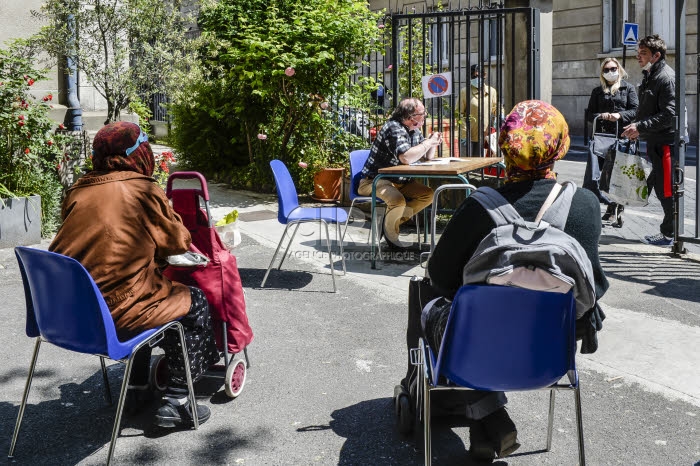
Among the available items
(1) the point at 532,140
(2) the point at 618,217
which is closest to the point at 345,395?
(1) the point at 532,140

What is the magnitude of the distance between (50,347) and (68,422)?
125 centimetres

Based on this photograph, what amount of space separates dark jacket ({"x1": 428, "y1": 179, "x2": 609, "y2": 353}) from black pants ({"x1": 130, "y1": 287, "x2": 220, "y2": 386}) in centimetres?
135

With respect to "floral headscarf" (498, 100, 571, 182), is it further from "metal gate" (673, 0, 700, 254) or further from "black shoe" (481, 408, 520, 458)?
"metal gate" (673, 0, 700, 254)

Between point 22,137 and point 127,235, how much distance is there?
512 cm

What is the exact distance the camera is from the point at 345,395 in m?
4.41

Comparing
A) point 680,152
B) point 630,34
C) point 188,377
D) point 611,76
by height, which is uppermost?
point 630,34

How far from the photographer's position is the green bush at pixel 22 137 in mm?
8016

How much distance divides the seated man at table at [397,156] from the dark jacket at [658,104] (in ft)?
7.13

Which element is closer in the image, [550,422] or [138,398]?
[550,422]

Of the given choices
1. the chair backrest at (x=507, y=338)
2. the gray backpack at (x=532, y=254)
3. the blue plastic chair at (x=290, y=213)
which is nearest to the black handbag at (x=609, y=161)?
the blue plastic chair at (x=290, y=213)

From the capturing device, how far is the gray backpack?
2.98 meters

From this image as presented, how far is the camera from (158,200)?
12.2ft

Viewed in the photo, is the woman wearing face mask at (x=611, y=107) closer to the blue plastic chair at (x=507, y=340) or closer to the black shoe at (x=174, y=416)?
the black shoe at (x=174, y=416)

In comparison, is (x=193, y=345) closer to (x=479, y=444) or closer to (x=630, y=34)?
(x=479, y=444)
